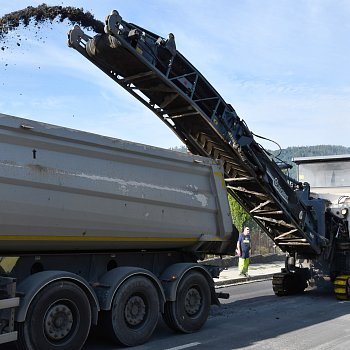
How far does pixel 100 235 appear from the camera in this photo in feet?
20.2

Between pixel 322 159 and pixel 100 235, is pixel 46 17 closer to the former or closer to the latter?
pixel 100 235

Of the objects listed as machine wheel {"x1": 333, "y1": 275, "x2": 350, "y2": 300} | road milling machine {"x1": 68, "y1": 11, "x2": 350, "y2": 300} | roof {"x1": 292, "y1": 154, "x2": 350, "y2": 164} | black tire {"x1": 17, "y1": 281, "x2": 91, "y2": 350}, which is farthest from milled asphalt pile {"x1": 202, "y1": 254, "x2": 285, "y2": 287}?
black tire {"x1": 17, "y1": 281, "x2": 91, "y2": 350}

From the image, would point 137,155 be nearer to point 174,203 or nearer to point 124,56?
point 174,203

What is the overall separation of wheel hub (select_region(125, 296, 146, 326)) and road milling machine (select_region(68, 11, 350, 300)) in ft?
10.9

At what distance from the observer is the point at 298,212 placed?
399 inches

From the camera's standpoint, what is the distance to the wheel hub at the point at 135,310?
6465 millimetres

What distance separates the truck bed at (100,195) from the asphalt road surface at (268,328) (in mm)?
1296

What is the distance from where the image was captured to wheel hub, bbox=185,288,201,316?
732 cm

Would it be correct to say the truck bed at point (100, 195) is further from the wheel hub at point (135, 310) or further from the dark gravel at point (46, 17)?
the dark gravel at point (46, 17)

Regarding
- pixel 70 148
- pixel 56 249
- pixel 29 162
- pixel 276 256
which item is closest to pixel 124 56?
pixel 70 148

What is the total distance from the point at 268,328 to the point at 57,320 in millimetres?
3472

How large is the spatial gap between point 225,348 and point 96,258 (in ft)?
6.74

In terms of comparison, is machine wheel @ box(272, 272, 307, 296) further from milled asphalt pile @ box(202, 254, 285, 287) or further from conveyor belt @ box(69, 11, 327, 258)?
milled asphalt pile @ box(202, 254, 285, 287)

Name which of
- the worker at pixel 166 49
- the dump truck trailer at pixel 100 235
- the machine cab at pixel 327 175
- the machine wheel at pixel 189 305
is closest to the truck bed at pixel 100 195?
the dump truck trailer at pixel 100 235
